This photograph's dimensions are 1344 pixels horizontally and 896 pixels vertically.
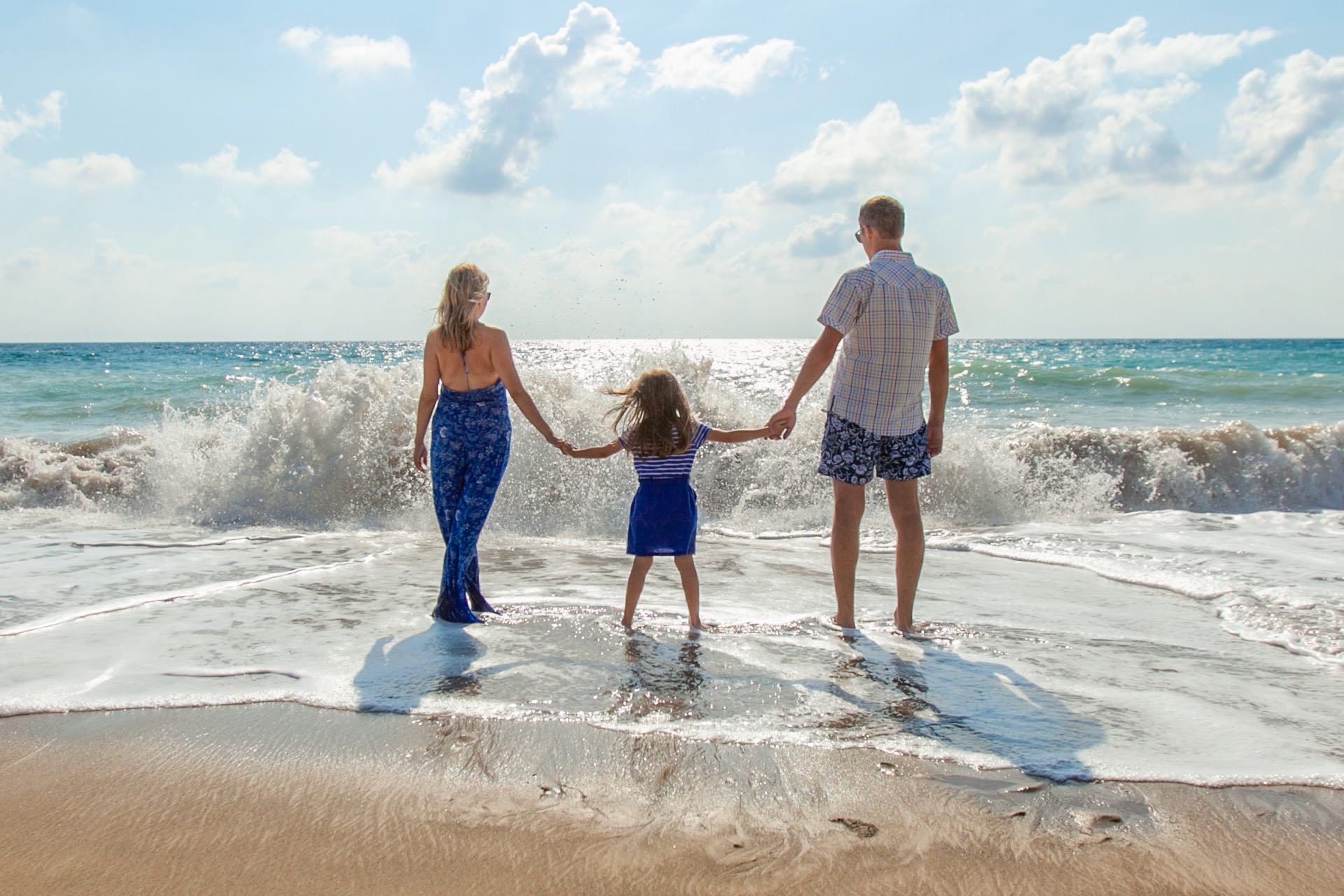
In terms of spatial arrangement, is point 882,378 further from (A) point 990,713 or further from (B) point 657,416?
(A) point 990,713

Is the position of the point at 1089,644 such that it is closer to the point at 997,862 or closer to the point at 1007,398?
the point at 997,862

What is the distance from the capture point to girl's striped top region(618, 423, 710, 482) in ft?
14.1

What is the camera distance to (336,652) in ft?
13.3

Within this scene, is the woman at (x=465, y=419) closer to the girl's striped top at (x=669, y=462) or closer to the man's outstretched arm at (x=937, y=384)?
the girl's striped top at (x=669, y=462)

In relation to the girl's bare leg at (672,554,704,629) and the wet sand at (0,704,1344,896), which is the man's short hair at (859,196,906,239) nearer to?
the girl's bare leg at (672,554,704,629)

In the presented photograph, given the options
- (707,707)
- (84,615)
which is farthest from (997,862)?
(84,615)

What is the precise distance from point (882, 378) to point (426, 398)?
88.2 inches

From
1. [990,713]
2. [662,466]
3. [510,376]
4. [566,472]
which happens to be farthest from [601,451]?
[566,472]

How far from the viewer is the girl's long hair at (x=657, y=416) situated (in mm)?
4234

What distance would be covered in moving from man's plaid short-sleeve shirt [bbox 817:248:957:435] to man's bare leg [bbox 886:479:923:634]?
0.30 metres

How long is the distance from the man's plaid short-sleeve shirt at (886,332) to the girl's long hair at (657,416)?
2.44 ft

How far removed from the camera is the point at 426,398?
184 inches

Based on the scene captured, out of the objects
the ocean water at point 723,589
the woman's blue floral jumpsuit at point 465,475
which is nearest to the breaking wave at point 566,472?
the ocean water at point 723,589

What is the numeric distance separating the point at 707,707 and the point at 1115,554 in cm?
458
